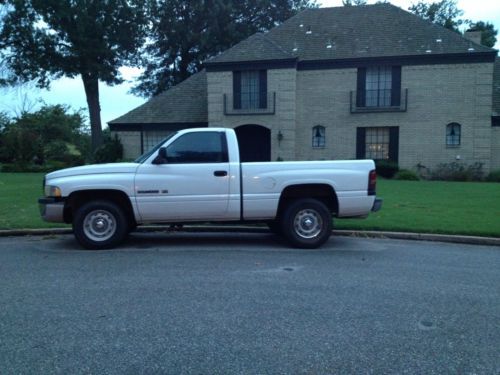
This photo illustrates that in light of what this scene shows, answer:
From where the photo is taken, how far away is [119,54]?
1272 inches

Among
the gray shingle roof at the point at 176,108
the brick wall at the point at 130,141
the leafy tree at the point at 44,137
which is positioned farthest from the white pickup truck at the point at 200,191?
the leafy tree at the point at 44,137

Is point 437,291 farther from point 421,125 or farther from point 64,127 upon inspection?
point 64,127

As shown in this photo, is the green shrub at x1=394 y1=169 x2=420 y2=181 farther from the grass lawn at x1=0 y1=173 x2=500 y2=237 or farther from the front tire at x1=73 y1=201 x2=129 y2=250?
the front tire at x1=73 y1=201 x2=129 y2=250

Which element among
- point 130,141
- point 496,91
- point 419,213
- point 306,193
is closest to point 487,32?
point 496,91

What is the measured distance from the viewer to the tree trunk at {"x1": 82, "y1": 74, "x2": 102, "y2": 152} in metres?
31.5

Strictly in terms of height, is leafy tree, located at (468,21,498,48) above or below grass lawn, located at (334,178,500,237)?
above

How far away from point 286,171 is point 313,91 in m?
17.0

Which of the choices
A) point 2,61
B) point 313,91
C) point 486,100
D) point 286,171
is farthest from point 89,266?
point 2,61

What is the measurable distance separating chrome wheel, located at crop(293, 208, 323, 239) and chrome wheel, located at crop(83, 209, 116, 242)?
302cm

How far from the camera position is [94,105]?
32.2 m

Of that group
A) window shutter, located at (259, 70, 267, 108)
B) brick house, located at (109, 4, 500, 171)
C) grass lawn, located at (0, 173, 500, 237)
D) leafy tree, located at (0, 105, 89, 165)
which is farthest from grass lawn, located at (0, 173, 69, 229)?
leafy tree, located at (0, 105, 89, 165)

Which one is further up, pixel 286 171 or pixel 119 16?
pixel 119 16

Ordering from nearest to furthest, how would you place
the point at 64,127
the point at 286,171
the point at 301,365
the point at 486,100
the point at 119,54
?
the point at 301,365
the point at 286,171
the point at 486,100
the point at 119,54
the point at 64,127

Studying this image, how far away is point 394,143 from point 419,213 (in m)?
13.4
